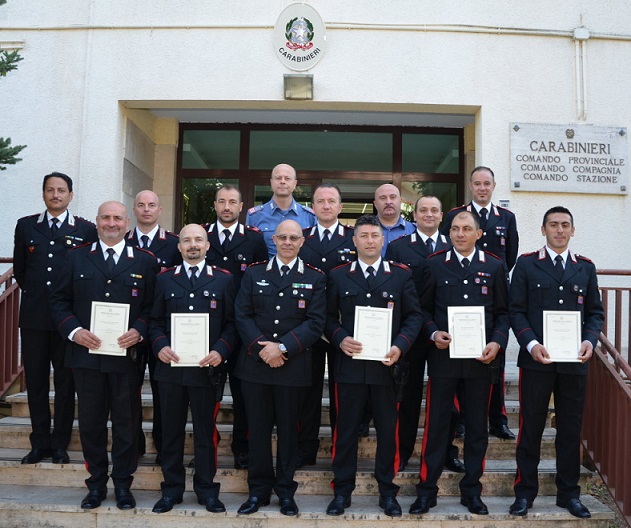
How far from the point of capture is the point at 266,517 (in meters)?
4.11

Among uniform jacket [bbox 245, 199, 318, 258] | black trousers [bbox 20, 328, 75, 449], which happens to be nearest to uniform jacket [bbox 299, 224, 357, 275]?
uniform jacket [bbox 245, 199, 318, 258]

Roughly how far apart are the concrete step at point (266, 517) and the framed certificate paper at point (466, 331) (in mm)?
1089

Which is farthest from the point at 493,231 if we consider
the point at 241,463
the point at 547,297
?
the point at 241,463

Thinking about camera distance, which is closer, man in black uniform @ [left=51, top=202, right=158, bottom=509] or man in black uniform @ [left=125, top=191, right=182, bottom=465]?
man in black uniform @ [left=51, top=202, right=158, bottom=509]

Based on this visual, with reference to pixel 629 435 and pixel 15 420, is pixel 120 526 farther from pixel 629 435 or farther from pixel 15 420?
pixel 629 435

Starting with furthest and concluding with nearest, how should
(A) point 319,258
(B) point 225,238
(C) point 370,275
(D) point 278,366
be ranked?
(B) point 225,238 < (A) point 319,258 < (C) point 370,275 < (D) point 278,366

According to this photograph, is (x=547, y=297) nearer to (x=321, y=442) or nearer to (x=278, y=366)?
(x=278, y=366)

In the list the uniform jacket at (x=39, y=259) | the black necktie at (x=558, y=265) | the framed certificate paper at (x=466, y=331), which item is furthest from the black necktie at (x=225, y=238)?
the black necktie at (x=558, y=265)

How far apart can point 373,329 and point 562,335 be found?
4.12ft

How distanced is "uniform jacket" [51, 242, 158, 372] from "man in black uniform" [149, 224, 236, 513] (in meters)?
0.15

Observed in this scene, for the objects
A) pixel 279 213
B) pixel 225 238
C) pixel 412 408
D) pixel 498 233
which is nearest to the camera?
pixel 412 408

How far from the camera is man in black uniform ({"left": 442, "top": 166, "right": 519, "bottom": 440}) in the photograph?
16.6 ft

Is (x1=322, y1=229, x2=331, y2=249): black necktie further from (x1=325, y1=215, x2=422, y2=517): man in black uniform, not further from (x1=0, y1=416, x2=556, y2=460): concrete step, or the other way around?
(x1=0, y1=416, x2=556, y2=460): concrete step

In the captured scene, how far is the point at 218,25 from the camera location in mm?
7281
